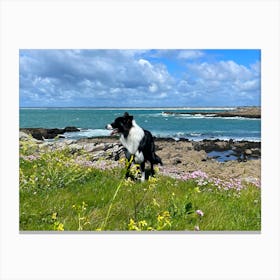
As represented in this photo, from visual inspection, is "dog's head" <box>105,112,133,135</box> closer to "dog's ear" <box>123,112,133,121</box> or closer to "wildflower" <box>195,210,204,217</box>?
"dog's ear" <box>123,112,133,121</box>

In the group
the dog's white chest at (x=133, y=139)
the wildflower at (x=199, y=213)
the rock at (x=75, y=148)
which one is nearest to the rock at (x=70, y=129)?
the rock at (x=75, y=148)

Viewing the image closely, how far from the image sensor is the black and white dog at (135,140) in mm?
3543

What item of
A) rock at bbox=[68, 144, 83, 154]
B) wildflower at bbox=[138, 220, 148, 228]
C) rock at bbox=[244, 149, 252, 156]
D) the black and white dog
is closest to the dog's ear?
the black and white dog

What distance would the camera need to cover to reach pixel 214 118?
140 inches

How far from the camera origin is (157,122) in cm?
354

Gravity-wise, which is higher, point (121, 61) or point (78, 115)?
point (121, 61)

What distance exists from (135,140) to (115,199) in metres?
0.50
